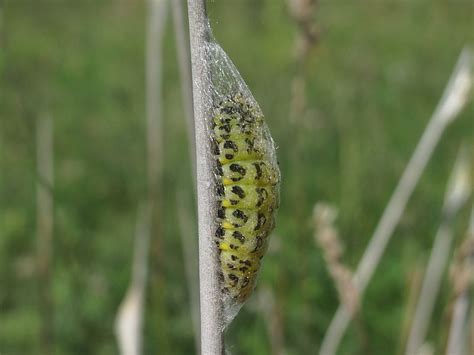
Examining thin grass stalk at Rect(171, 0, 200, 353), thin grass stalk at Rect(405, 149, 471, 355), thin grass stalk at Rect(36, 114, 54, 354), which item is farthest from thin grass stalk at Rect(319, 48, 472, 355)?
thin grass stalk at Rect(36, 114, 54, 354)

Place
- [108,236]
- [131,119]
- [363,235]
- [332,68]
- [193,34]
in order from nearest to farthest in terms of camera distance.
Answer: [193,34]
[363,235]
[108,236]
[131,119]
[332,68]

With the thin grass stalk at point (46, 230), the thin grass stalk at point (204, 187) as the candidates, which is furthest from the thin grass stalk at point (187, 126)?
the thin grass stalk at point (46, 230)

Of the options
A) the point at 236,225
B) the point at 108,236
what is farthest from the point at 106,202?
the point at 236,225

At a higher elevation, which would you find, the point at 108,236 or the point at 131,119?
the point at 131,119

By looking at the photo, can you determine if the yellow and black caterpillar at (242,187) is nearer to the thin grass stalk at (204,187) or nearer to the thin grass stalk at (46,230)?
the thin grass stalk at (204,187)

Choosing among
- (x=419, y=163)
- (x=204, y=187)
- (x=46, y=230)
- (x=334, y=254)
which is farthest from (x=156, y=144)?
(x=204, y=187)

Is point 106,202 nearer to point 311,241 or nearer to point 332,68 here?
point 311,241
